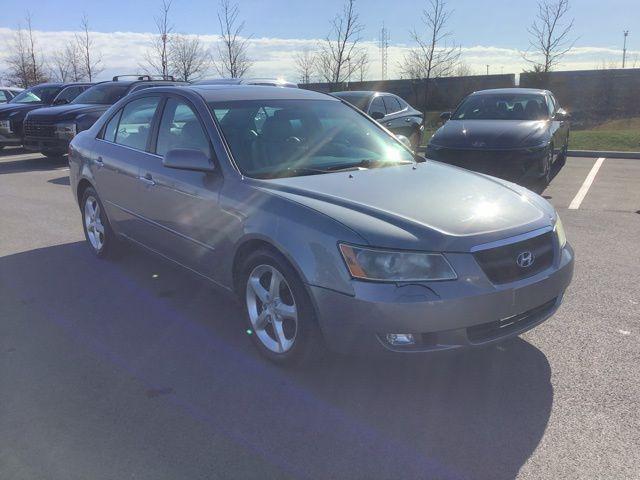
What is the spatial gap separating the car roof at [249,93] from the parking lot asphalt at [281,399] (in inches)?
53.7

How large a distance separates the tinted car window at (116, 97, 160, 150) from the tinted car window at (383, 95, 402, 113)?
313 inches

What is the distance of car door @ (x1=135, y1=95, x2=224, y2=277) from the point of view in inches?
153

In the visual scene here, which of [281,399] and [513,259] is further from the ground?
[513,259]

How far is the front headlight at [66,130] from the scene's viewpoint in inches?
472

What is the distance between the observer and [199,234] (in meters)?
3.97

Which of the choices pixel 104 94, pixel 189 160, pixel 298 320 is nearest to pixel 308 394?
pixel 298 320

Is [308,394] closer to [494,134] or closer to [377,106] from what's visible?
[494,134]

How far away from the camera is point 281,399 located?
316 centimetres

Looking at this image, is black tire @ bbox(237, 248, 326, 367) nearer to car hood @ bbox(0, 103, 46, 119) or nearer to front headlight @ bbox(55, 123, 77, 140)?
front headlight @ bbox(55, 123, 77, 140)

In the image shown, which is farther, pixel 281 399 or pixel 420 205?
pixel 420 205

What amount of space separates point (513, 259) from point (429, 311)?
59 cm

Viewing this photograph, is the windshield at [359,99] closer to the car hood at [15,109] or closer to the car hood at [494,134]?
the car hood at [494,134]

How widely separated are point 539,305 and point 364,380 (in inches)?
42.4

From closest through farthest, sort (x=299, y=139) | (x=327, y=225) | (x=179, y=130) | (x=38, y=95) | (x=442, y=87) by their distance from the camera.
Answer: (x=327, y=225), (x=299, y=139), (x=179, y=130), (x=38, y=95), (x=442, y=87)
